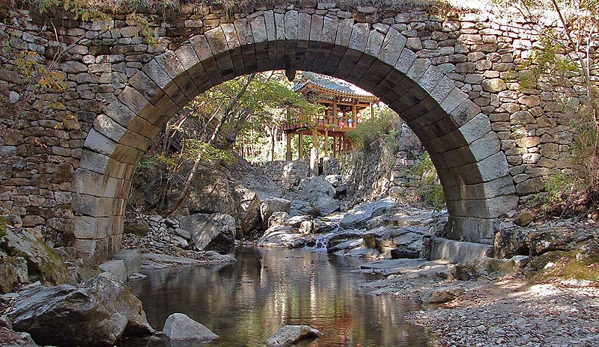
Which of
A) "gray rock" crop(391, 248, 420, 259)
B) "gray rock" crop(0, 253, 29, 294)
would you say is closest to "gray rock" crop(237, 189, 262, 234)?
"gray rock" crop(391, 248, 420, 259)

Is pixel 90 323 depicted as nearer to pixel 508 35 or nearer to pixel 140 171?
pixel 508 35

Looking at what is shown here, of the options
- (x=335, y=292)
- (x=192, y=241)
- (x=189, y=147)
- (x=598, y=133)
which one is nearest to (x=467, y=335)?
(x=335, y=292)

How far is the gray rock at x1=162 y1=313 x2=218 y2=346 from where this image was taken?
355 centimetres

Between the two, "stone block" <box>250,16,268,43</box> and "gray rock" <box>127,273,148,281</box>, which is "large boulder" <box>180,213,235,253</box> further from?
"stone block" <box>250,16,268,43</box>

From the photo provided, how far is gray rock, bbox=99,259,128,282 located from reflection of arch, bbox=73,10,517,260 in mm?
160

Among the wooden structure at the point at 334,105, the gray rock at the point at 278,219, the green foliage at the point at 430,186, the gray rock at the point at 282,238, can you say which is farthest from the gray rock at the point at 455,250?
the wooden structure at the point at 334,105

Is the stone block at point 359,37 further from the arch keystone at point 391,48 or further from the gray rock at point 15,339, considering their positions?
the gray rock at point 15,339

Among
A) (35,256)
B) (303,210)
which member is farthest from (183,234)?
(303,210)

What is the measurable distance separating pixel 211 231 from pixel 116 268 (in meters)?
4.84

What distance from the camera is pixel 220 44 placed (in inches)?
226

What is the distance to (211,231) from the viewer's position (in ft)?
35.9

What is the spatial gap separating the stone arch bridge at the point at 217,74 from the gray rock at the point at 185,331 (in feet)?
8.42

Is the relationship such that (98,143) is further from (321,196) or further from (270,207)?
(321,196)

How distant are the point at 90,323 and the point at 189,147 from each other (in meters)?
8.77
